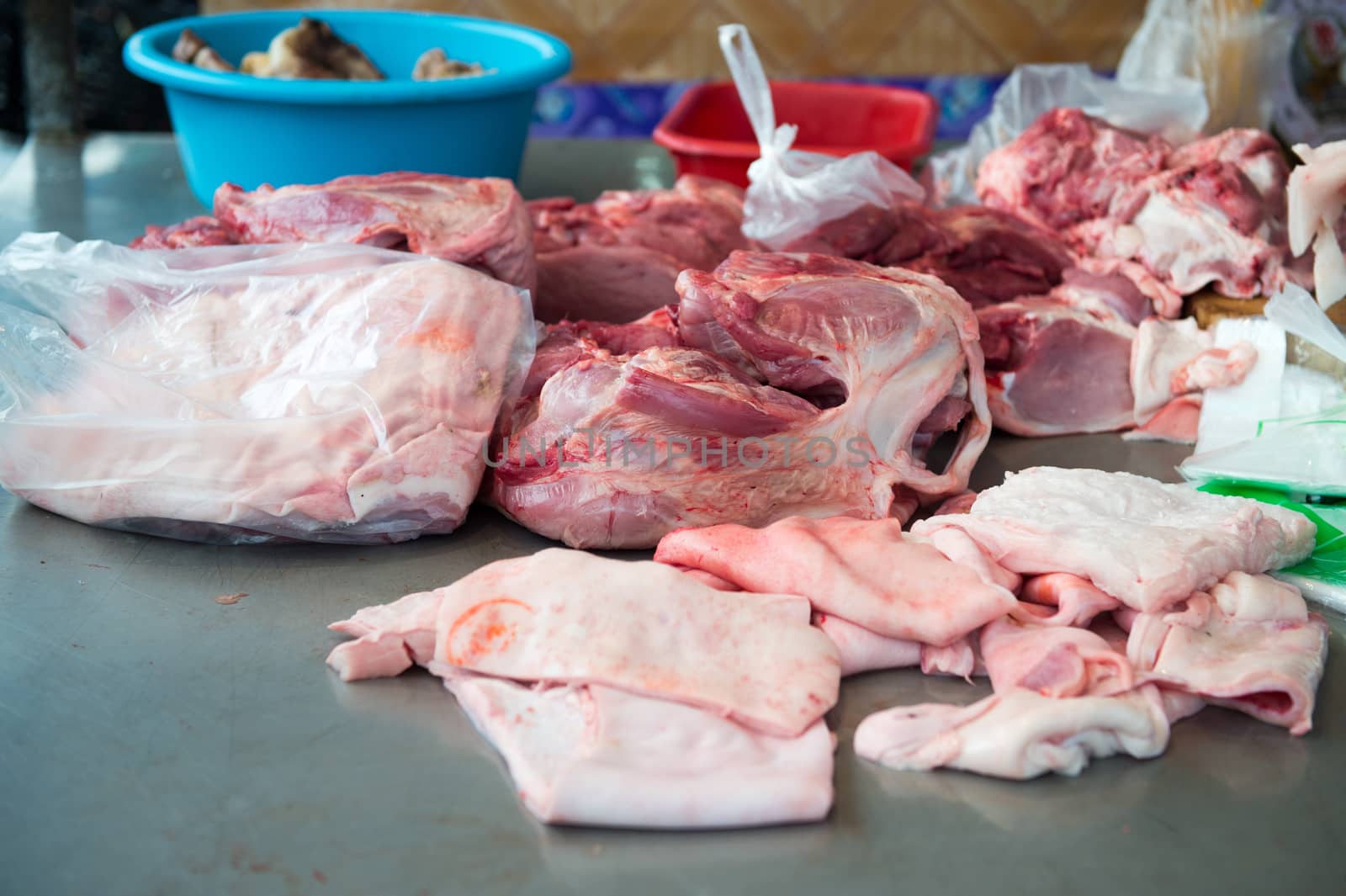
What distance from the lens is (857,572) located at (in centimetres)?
126

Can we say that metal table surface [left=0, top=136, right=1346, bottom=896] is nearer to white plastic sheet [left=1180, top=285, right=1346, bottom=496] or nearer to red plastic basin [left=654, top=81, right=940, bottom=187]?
white plastic sheet [left=1180, top=285, right=1346, bottom=496]

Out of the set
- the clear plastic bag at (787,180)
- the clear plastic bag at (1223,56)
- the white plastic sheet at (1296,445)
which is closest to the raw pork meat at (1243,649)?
the white plastic sheet at (1296,445)

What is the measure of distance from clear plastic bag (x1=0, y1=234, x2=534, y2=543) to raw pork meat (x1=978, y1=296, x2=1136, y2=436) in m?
0.73

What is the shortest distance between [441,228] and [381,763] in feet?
2.68

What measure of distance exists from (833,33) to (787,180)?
2.55 metres

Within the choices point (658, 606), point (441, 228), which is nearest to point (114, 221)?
point (441, 228)

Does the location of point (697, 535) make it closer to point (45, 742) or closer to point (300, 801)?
point (300, 801)

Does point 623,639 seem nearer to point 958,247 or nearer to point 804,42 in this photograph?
point 958,247

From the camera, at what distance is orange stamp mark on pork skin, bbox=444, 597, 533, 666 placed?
46.1 inches

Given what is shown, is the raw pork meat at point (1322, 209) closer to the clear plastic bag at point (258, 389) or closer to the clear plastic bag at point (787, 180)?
the clear plastic bag at point (787, 180)

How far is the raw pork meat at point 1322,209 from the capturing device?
60.3 inches

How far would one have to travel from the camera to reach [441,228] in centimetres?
166

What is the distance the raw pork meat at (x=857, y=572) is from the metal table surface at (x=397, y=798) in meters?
0.07

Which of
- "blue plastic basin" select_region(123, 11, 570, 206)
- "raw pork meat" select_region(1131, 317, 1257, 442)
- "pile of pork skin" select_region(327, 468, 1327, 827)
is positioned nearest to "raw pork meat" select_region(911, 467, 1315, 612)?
"pile of pork skin" select_region(327, 468, 1327, 827)
